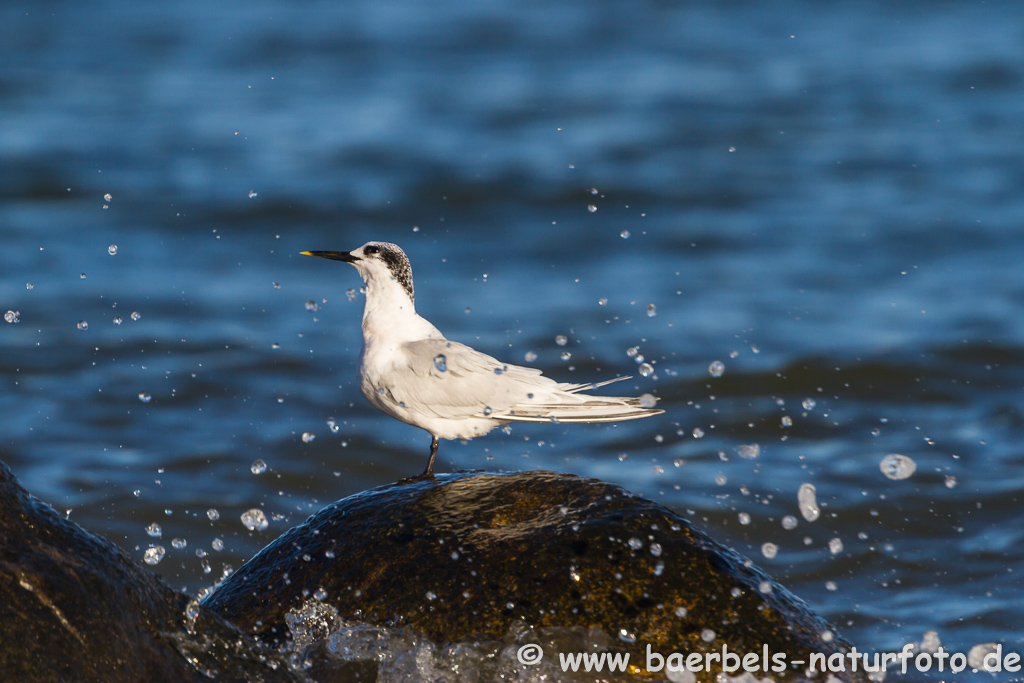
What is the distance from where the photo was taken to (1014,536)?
21.8 feet

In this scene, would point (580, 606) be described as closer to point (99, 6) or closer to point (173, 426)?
point (173, 426)

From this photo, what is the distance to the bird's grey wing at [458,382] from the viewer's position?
16.5 ft

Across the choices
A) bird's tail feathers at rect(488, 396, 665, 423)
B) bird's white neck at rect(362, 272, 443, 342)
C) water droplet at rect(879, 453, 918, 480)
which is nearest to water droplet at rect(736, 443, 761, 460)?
water droplet at rect(879, 453, 918, 480)

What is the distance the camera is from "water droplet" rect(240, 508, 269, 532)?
5.92 metres

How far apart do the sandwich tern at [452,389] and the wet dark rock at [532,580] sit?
531 mm

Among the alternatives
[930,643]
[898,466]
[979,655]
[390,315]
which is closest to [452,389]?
[390,315]

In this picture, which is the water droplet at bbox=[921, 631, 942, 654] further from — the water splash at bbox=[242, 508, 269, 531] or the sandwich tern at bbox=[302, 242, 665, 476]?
the water splash at bbox=[242, 508, 269, 531]

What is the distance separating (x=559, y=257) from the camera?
1132 centimetres

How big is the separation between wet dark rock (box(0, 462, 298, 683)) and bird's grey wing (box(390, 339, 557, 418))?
5.27ft

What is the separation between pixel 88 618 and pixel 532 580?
5.56ft

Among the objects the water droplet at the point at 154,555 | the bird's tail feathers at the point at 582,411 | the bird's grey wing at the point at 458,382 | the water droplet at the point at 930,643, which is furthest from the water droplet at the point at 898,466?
the water droplet at the point at 154,555

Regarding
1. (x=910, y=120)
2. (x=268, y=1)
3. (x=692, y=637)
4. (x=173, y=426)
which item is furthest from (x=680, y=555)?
(x=268, y=1)

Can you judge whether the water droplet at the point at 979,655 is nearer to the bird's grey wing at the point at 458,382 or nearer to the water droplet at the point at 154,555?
the bird's grey wing at the point at 458,382

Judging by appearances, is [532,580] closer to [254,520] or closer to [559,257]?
[254,520]
